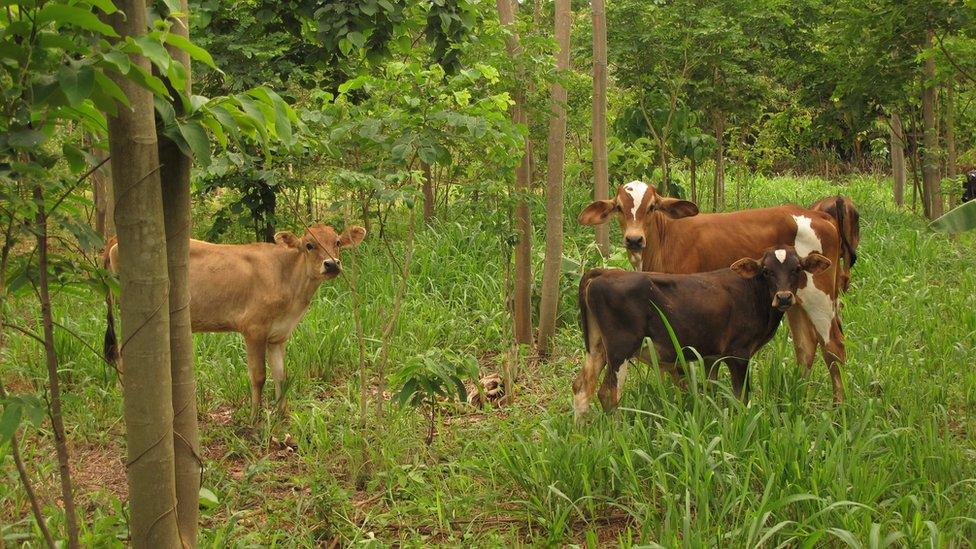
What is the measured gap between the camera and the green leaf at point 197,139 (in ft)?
9.64

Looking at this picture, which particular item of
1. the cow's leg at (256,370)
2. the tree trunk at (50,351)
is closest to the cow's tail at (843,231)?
the cow's leg at (256,370)

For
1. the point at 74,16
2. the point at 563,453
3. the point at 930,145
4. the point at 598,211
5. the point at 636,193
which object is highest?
the point at 74,16

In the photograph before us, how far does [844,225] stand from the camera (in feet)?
24.4

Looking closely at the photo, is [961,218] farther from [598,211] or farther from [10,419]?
[10,419]

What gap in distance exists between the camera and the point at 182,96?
2.92m

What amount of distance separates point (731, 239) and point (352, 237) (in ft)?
9.65

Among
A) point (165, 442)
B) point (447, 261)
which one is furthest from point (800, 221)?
point (165, 442)

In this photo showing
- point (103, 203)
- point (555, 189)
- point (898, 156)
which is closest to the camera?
point (555, 189)

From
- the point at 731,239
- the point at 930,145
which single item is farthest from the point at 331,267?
the point at 930,145

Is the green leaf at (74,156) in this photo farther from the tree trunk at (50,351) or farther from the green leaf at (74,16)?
the green leaf at (74,16)

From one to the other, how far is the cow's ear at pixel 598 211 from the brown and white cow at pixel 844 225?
1647 millimetres

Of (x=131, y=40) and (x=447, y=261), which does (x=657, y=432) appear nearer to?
(x=131, y=40)

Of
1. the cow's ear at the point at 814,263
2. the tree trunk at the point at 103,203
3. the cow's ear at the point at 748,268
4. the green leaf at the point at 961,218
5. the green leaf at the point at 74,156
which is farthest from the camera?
the tree trunk at the point at 103,203

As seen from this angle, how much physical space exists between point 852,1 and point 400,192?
9.35m
